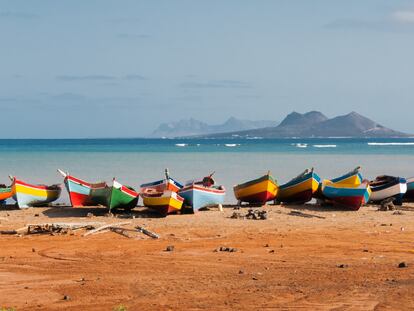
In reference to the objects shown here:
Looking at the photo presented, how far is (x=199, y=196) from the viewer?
A: 2080cm

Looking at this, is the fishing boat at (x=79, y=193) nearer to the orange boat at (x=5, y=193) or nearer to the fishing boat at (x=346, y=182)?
the orange boat at (x=5, y=193)

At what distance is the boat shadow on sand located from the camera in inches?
782

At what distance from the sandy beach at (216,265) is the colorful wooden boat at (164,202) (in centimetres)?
24

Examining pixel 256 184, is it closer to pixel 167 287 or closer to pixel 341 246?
pixel 341 246

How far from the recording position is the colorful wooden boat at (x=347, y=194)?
69.7 feet

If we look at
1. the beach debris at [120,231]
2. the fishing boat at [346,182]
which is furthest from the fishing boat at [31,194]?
the fishing boat at [346,182]

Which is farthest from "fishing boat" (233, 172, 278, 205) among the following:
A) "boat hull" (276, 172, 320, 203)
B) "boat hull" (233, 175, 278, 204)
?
"boat hull" (276, 172, 320, 203)

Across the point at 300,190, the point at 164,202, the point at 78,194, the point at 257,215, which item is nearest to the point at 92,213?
the point at 78,194

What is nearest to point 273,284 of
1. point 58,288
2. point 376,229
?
point 58,288

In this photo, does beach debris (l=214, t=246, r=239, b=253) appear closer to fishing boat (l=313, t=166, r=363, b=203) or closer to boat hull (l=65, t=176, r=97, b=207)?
boat hull (l=65, t=176, r=97, b=207)

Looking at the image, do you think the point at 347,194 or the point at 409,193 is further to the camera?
the point at 409,193

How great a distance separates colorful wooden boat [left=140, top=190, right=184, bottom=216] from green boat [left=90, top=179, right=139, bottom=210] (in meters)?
0.58

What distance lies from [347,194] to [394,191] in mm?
2258

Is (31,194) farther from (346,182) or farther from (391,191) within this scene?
(391,191)
